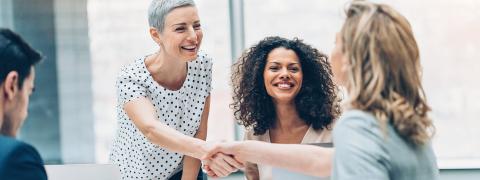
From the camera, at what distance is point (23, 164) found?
1521 mm

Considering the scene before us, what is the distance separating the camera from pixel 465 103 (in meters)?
3.73

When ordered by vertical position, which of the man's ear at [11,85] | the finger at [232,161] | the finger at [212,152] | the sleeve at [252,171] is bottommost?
the sleeve at [252,171]

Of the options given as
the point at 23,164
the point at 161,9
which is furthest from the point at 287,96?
the point at 23,164

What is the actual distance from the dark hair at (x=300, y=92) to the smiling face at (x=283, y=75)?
24mm

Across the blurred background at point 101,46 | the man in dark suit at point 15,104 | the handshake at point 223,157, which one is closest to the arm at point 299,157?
the handshake at point 223,157

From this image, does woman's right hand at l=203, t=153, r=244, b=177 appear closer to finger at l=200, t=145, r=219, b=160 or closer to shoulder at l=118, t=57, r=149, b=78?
finger at l=200, t=145, r=219, b=160

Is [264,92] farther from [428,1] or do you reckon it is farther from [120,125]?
[428,1]

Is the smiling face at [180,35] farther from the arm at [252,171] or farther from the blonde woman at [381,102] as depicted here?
the blonde woman at [381,102]

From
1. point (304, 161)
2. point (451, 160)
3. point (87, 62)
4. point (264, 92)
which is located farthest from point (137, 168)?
point (451, 160)

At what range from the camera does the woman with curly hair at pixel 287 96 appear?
281 centimetres

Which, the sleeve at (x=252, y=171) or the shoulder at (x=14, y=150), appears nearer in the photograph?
the shoulder at (x=14, y=150)

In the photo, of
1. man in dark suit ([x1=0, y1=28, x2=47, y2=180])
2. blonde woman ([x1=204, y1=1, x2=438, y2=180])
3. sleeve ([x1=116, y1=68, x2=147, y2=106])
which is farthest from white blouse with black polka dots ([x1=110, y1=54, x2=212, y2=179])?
blonde woman ([x1=204, y1=1, x2=438, y2=180])

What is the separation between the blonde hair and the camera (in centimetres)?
153

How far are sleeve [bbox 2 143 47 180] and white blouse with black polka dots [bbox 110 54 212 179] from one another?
1.19m
